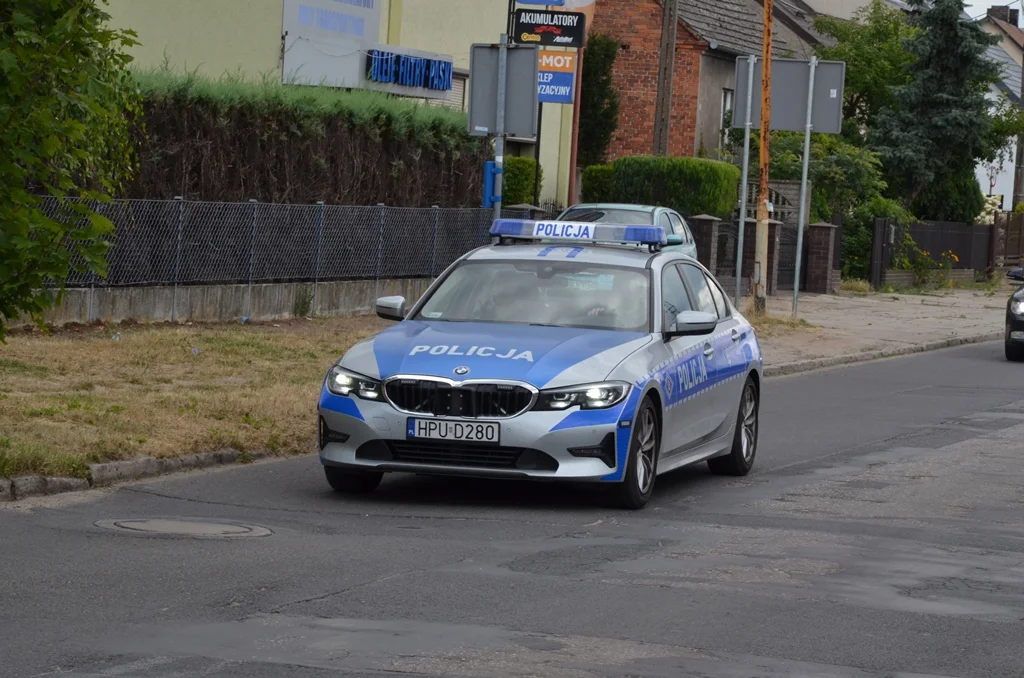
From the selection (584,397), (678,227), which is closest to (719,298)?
(584,397)

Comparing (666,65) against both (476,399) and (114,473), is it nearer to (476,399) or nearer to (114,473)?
(114,473)

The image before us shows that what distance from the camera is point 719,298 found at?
1247 cm

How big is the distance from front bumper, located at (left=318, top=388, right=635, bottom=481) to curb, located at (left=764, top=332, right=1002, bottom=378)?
36.9 feet

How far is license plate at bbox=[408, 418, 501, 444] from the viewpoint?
9750 millimetres

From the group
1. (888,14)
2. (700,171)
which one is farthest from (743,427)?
(888,14)

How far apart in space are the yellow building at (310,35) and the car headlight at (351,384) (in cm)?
1414

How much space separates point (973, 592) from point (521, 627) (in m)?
2.32

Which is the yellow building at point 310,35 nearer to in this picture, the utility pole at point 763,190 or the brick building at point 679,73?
the utility pole at point 763,190

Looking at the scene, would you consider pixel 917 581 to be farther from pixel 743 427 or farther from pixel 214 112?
pixel 214 112

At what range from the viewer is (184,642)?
6492mm

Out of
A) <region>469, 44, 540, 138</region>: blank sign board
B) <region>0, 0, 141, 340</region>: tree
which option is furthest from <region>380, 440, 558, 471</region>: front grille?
<region>469, 44, 540, 138</region>: blank sign board

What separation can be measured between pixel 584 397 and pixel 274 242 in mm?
12405

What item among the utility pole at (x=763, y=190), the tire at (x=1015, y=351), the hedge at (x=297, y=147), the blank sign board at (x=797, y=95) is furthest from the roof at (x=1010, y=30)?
the tire at (x=1015, y=351)

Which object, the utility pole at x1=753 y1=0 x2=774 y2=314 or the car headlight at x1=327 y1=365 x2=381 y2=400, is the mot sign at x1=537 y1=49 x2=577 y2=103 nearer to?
the utility pole at x1=753 y1=0 x2=774 y2=314
